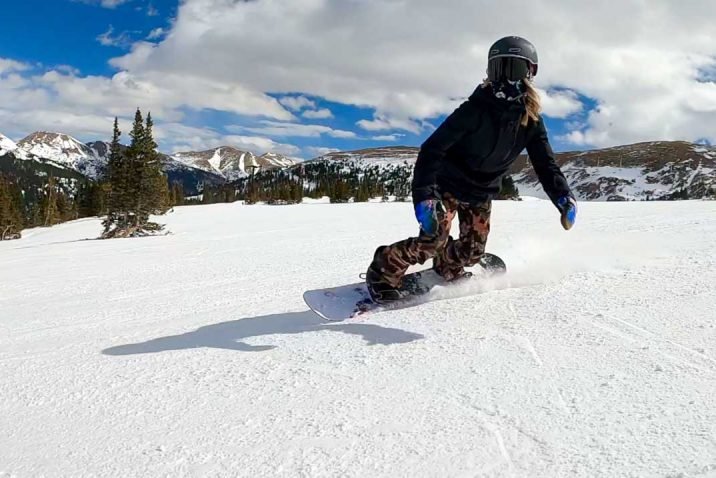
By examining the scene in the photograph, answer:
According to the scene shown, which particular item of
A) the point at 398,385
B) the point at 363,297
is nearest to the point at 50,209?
the point at 363,297

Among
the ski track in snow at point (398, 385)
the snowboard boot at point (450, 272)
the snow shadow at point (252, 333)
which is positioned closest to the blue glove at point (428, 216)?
the ski track in snow at point (398, 385)

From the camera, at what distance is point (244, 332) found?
14.2 feet

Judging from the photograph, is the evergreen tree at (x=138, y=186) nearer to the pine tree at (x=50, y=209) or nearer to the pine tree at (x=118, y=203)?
the pine tree at (x=118, y=203)

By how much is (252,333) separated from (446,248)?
7.17ft

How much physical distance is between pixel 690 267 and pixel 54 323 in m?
6.73

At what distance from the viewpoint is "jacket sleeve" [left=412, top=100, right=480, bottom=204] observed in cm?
430

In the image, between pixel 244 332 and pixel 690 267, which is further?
pixel 690 267

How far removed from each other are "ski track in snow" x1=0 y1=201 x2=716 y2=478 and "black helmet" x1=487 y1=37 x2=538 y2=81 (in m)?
1.94

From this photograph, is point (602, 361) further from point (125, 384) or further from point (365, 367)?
point (125, 384)

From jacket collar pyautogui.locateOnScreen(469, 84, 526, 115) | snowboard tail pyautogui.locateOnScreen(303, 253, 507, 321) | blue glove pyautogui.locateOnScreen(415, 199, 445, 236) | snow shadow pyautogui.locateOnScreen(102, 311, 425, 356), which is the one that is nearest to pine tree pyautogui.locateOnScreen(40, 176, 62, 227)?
snow shadow pyautogui.locateOnScreen(102, 311, 425, 356)

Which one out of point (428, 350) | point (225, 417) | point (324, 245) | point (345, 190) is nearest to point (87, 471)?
point (225, 417)

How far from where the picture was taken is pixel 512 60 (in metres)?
4.18

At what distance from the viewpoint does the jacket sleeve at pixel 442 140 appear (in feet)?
14.1

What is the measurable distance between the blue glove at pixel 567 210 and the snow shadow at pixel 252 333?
1.83m
